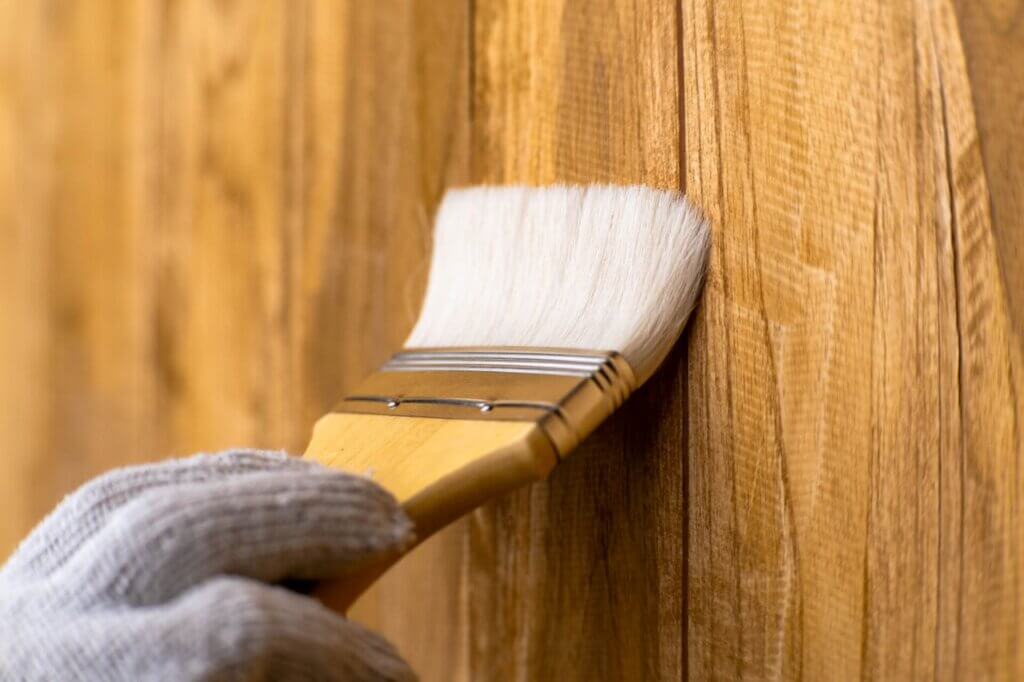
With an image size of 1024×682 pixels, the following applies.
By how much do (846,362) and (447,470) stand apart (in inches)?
7.4

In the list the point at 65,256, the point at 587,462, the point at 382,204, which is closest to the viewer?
the point at 587,462

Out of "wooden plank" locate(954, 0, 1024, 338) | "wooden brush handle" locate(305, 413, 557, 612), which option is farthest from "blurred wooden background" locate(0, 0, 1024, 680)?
"wooden brush handle" locate(305, 413, 557, 612)

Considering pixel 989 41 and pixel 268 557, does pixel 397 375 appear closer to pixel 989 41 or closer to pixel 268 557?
pixel 268 557

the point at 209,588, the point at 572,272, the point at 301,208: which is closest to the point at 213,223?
the point at 301,208

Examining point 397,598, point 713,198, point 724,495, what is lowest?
point 397,598

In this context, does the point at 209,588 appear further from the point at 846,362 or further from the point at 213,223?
the point at 213,223

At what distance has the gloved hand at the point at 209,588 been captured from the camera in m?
0.38

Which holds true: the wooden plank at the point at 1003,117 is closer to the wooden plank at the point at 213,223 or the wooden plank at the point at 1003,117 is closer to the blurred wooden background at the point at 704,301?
the blurred wooden background at the point at 704,301

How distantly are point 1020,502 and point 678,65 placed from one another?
274 millimetres

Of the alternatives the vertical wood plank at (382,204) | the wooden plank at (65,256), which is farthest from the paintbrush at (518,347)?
the wooden plank at (65,256)

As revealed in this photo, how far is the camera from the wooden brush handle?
46 centimetres

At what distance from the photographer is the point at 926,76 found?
0.45m

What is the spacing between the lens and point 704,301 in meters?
0.55

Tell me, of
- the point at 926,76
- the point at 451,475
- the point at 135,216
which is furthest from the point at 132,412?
the point at 926,76
